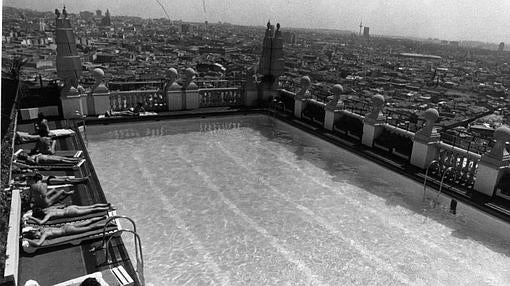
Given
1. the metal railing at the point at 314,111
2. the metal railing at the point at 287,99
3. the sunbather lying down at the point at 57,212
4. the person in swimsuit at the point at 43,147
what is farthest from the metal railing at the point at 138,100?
the sunbather lying down at the point at 57,212

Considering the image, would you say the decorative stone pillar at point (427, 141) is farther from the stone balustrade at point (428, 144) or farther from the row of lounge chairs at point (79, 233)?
the row of lounge chairs at point (79, 233)

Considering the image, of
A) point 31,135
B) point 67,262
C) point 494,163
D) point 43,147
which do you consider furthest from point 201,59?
point 67,262

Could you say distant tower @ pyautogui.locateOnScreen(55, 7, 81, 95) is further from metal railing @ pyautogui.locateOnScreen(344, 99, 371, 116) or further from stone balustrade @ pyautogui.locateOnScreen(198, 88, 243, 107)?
metal railing @ pyautogui.locateOnScreen(344, 99, 371, 116)

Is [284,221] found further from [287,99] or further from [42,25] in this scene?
[42,25]

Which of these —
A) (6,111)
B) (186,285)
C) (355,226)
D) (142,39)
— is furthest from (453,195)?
(142,39)

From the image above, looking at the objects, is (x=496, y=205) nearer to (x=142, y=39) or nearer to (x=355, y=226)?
(x=355, y=226)
